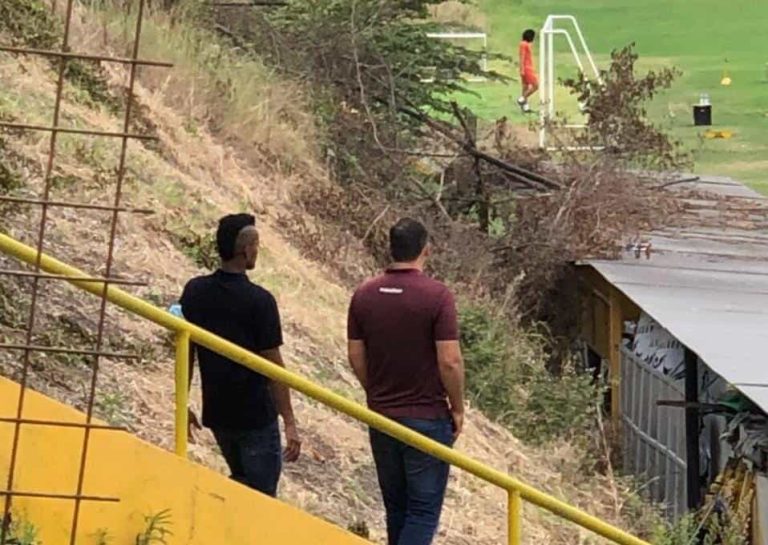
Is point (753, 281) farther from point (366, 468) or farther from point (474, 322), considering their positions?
point (366, 468)

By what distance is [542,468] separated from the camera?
1302 centimetres

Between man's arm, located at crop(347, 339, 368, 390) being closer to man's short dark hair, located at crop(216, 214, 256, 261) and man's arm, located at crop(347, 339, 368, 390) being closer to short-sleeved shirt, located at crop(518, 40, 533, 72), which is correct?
man's short dark hair, located at crop(216, 214, 256, 261)

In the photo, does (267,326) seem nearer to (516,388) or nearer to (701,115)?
(516,388)

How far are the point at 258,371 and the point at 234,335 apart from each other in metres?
0.43

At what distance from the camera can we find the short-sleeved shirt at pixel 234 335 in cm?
639

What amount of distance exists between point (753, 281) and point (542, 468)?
501 centimetres

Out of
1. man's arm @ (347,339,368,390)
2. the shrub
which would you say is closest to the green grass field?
the shrub

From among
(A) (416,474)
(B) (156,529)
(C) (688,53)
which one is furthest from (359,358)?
(C) (688,53)

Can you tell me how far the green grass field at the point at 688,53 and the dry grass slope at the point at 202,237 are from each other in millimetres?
20157

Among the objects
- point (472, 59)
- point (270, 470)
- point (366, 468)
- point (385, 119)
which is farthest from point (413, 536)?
point (472, 59)

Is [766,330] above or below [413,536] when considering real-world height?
above

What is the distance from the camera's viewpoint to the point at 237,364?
6.31m

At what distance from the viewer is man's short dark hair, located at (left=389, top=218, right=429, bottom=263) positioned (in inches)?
258

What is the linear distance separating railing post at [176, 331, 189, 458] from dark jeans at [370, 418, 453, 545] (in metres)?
0.85
